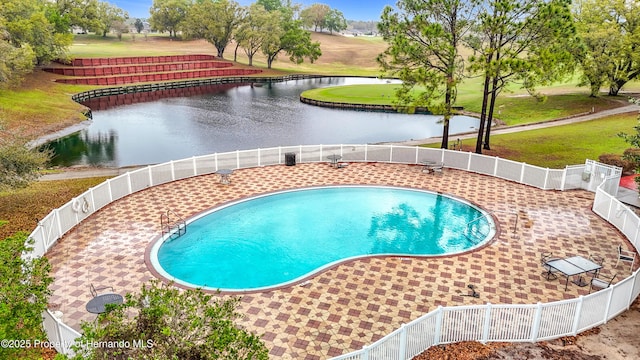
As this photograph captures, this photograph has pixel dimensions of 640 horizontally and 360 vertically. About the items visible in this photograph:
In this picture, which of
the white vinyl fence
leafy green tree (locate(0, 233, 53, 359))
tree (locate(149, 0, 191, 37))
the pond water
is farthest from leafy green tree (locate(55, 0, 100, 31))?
leafy green tree (locate(0, 233, 53, 359))

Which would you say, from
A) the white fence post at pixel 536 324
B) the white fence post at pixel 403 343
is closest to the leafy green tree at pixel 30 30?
the white fence post at pixel 403 343

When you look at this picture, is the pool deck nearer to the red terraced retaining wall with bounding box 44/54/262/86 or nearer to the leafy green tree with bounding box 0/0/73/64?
the leafy green tree with bounding box 0/0/73/64

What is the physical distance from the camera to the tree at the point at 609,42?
43156 mm

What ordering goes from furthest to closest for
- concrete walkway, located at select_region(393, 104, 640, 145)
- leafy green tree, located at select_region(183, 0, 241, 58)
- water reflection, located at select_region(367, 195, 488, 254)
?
leafy green tree, located at select_region(183, 0, 241, 58) < concrete walkway, located at select_region(393, 104, 640, 145) < water reflection, located at select_region(367, 195, 488, 254)

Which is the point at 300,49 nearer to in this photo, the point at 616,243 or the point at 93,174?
the point at 93,174

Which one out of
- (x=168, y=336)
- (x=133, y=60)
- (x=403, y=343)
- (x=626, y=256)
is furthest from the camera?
(x=133, y=60)

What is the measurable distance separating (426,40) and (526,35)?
222 inches

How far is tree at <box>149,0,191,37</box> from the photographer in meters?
119

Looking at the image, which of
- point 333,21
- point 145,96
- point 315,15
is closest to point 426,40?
point 145,96

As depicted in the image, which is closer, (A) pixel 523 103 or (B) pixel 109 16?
(A) pixel 523 103

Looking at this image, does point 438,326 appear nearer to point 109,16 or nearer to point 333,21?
point 109,16

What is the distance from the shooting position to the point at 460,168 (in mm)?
25844

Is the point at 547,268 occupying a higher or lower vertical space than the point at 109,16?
lower

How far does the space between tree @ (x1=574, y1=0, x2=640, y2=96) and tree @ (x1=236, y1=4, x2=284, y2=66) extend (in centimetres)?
5439
